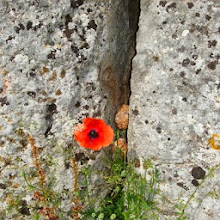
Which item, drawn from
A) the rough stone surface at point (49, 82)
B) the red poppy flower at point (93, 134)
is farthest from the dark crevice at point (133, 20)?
the red poppy flower at point (93, 134)

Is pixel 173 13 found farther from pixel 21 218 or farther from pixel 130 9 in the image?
pixel 21 218

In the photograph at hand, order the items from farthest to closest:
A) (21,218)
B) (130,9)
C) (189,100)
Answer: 1. (130,9)
2. (21,218)
3. (189,100)

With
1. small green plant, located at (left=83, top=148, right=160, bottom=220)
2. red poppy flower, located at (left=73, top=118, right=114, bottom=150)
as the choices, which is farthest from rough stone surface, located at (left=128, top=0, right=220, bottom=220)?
red poppy flower, located at (left=73, top=118, right=114, bottom=150)

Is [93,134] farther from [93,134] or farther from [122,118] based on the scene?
[122,118]

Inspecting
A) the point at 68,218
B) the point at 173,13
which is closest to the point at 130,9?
the point at 173,13

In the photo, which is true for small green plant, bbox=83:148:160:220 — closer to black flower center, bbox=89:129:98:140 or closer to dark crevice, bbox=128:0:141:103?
black flower center, bbox=89:129:98:140

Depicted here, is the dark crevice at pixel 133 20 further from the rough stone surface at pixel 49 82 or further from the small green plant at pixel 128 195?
the small green plant at pixel 128 195

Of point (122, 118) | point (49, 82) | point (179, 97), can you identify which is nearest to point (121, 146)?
point (122, 118)
